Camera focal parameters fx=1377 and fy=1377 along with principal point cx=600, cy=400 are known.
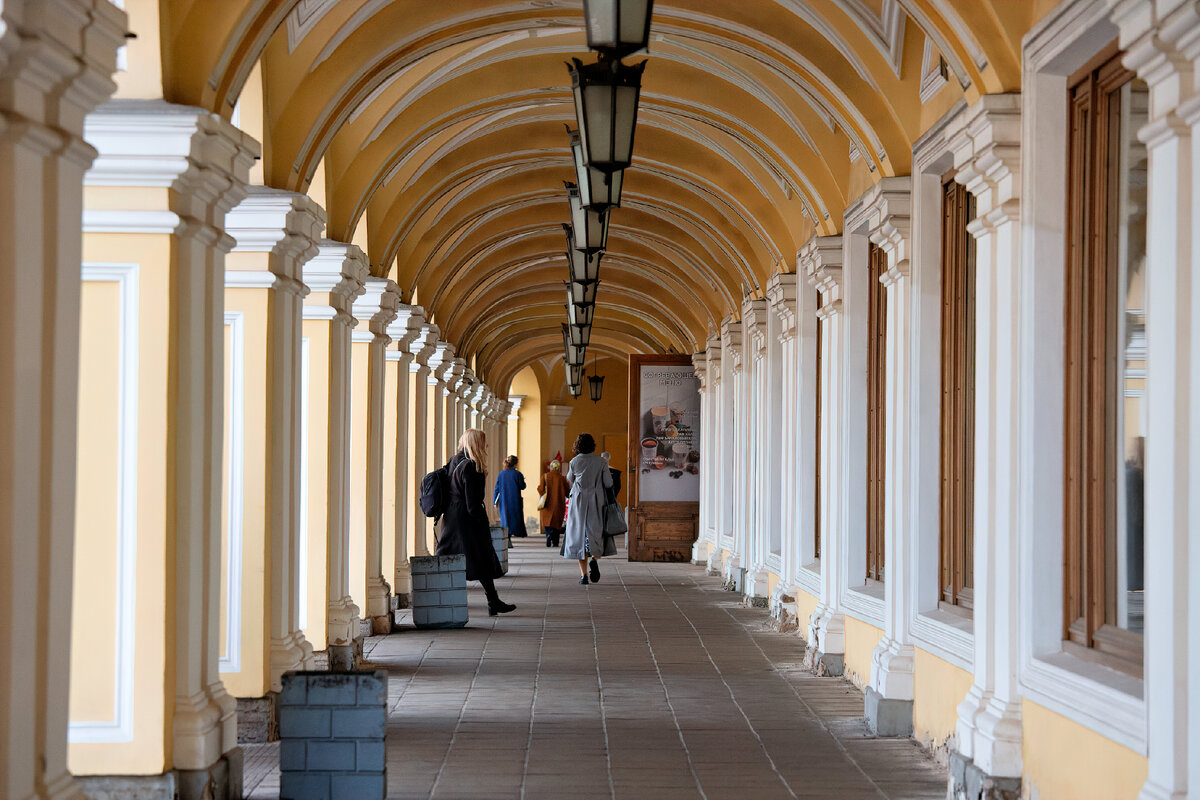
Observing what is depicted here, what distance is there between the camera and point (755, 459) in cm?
1562

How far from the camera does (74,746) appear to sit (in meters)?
5.43

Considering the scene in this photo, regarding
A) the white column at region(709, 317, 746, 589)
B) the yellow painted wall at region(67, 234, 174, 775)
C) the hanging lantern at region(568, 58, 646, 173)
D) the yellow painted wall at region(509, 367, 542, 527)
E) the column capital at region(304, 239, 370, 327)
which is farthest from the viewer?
the yellow painted wall at region(509, 367, 542, 527)

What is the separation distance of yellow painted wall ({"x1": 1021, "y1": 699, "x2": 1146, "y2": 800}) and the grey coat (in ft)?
35.0

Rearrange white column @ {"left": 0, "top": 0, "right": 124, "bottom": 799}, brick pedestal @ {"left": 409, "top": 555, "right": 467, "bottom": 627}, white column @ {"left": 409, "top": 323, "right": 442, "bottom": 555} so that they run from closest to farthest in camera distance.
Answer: white column @ {"left": 0, "top": 0, "right": 124, "bottom": 799} → brick pedestal @ {"left": 409, "top": 555, "right": 467, "bottom": 627} → white column @ {"left": 409, "top": 323, "right": 442, "bottom": 555}

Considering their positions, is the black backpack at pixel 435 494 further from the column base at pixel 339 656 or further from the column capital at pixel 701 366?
the column capital at pixel 701 366

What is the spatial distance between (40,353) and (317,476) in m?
5.53

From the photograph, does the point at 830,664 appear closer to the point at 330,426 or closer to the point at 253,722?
the point at 330,426

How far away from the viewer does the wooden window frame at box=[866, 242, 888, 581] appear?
927 centimetres

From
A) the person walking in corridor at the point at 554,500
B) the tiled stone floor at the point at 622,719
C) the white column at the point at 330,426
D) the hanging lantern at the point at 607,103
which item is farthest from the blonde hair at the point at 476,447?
the person walking in corridor at the point at 554,500

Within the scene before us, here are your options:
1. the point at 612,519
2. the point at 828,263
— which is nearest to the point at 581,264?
the point at 828,263

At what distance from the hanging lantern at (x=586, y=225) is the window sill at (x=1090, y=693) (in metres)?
4.55

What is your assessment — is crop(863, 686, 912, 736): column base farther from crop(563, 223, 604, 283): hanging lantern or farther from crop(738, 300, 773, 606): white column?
crop(738, 300, 773, 606): white column

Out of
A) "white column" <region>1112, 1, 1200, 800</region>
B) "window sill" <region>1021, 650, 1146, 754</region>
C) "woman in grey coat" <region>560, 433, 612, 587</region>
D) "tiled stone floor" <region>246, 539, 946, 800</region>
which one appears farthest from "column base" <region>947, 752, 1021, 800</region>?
"woman in grey coat" <region>560, 433, 612, 587</region>

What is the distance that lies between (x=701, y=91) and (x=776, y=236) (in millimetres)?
2556
